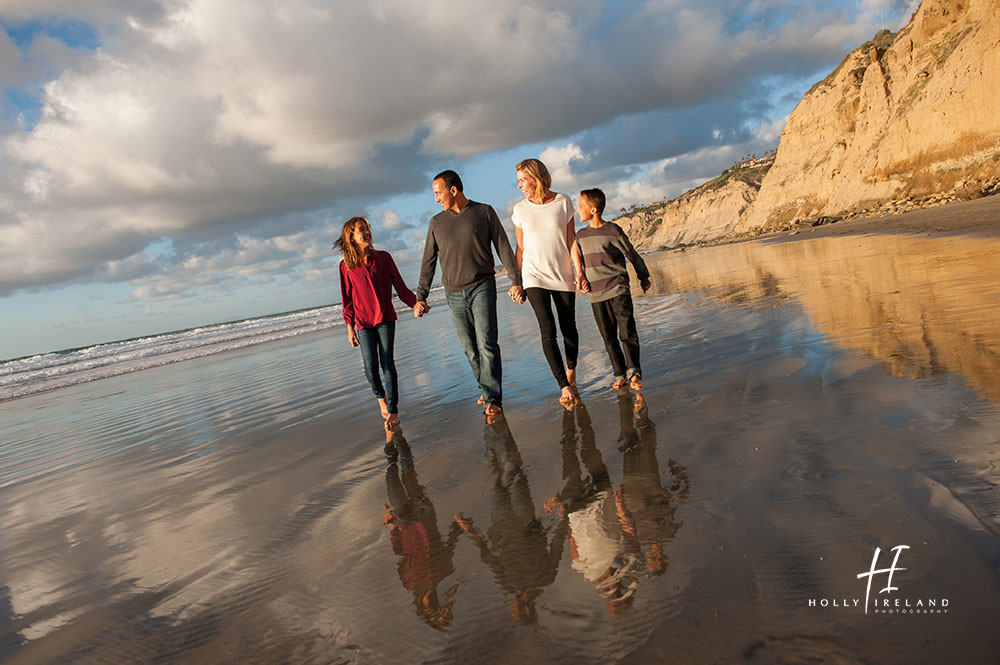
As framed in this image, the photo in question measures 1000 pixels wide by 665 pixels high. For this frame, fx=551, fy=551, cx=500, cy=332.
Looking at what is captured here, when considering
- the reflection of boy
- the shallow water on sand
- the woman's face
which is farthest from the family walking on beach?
the reflection of boy

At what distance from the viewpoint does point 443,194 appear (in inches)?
193

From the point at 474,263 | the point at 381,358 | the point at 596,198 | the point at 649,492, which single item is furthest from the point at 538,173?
the point at 649,492

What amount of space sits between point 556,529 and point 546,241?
306 cm

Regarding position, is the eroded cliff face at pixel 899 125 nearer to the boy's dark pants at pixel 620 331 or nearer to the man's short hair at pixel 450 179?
the boy's dark pants at pixel 620 331

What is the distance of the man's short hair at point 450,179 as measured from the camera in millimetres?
4895

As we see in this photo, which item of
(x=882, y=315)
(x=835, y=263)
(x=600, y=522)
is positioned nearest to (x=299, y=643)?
(x=600, y=522)

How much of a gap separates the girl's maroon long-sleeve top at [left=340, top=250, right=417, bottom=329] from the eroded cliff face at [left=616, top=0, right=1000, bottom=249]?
31501 mm

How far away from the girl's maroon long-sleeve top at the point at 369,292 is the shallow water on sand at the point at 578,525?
3.55 ft

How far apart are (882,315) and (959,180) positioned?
32.4 metres

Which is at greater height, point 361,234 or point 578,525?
point 361,234

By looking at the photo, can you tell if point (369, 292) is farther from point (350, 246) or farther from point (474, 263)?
point (474, 263)

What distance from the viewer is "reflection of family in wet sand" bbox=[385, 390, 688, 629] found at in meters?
2.10

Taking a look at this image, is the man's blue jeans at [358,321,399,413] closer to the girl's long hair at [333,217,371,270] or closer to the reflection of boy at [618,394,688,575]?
the girl's long hair at [333,217,371,270]

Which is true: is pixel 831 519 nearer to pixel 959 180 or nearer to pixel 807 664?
pixel 807 664
